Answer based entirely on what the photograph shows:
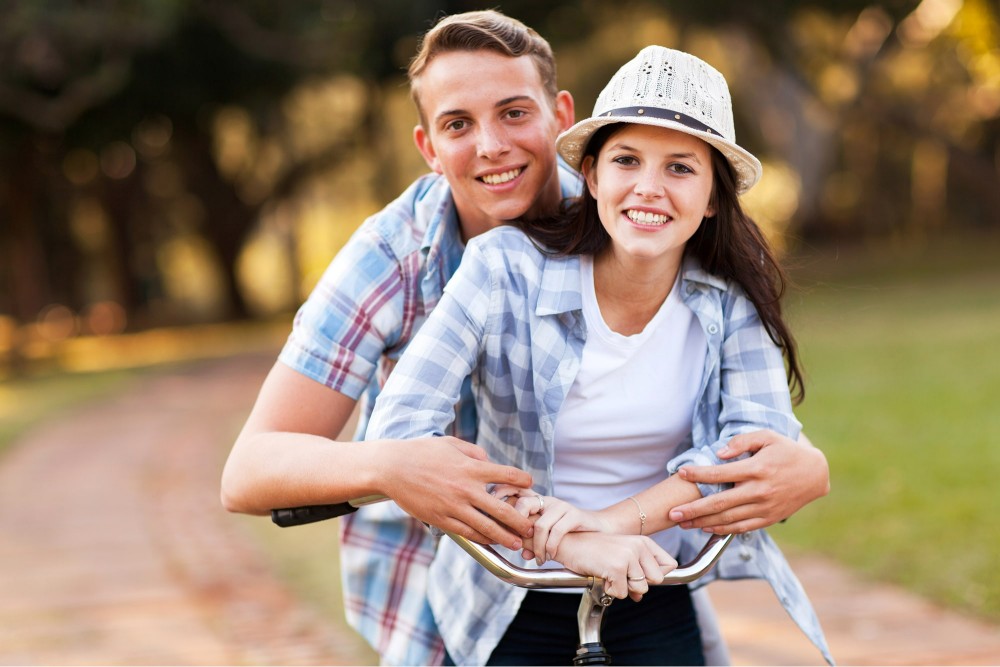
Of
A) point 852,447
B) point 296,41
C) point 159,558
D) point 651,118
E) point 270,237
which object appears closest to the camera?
point 651,118

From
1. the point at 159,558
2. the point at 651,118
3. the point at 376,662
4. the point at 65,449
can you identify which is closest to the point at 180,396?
the point at 65,449

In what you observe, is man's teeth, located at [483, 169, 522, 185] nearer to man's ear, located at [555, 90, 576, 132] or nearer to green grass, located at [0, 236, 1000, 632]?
man's ear, located at [555, 90, 576, 132]

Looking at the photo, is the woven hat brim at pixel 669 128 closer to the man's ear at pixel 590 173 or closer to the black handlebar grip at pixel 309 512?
the man's ear at pixel 590 173

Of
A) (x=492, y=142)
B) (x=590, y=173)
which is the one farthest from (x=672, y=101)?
(x=492, y=142)

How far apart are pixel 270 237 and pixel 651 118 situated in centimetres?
4424

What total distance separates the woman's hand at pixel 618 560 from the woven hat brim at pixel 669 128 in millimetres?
715

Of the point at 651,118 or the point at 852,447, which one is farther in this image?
the point at 852,447

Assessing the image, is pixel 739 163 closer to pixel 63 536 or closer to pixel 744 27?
pixel 63 536

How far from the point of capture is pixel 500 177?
102 inches

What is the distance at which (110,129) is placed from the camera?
17984 mm

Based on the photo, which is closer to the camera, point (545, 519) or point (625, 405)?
point (545, 519)

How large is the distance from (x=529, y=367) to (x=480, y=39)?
74 centimetres

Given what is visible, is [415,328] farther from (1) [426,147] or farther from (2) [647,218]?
(2) [647,218]

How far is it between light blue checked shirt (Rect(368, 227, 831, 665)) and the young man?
0.10 m
